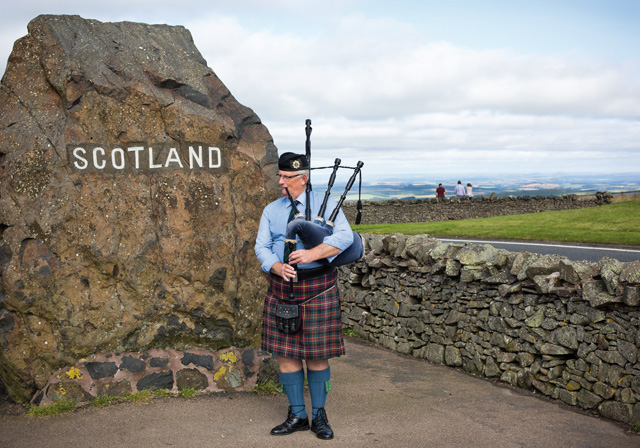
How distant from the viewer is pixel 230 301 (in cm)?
641

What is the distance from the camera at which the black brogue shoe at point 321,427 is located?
5199 mm

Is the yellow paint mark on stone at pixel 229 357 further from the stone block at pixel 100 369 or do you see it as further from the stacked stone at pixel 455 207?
the stacked stone at pixel 455 207

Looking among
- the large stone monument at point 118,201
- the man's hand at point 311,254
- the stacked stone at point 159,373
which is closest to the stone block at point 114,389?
the stacked stone at point 159,373

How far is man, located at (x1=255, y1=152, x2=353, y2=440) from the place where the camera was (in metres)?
5.19

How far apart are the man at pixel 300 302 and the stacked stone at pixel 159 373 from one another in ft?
4.00

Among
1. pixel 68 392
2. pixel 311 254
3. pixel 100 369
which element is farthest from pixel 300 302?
pixel 68 392

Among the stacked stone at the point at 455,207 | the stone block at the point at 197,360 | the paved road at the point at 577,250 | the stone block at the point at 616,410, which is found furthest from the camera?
the stacked stone at the point at 455,207

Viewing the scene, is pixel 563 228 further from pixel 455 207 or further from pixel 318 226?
pixel 318 226

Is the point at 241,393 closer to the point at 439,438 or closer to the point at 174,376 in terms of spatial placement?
the point at 174,376

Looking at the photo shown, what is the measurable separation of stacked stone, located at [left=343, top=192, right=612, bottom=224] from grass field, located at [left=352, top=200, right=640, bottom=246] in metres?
7.71

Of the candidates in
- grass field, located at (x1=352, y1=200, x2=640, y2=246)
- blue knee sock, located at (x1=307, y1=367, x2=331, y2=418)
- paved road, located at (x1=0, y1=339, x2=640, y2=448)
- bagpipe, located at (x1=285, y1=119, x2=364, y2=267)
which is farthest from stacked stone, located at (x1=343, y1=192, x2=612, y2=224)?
blue knee sock, located at (x1=307, y1=367, x2=331, y2=418)

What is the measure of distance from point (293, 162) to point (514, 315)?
376 centimetres

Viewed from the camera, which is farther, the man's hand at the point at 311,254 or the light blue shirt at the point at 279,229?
the light blue shirt at the point at 279,229

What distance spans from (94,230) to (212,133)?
60.8 inches
